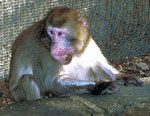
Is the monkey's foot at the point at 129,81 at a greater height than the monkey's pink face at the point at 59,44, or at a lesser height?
lesser

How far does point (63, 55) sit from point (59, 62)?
0.16m

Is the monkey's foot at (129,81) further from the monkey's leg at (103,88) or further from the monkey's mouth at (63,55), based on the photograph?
the monkey's mouth at (63,55)

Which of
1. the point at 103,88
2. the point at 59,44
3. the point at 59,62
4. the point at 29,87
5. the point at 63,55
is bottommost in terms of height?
the point at 29,87

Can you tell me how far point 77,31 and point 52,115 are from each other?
1259mm

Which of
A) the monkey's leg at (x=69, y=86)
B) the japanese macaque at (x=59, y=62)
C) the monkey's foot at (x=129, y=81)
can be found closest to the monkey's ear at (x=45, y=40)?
the japanese macaque at (x=59, y=62)

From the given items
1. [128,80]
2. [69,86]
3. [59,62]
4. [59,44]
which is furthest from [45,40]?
[128,80]

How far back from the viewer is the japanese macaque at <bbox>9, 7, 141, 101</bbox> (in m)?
4.73

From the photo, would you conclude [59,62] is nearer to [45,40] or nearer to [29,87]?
[45,40]

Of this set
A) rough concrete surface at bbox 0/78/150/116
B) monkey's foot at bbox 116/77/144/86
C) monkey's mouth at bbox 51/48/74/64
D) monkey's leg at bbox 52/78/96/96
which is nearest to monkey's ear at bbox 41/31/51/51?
monkey's mouth at bbox 51/48/74/64

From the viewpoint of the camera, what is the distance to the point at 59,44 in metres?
4.71

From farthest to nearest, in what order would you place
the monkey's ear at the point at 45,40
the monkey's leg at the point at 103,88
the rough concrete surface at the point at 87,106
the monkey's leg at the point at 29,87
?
the monkey's leg at the point at 29,87 → the monkey's ear at the point at 45,40 → the monkey's leg at the point at 103,88 → the rough concrete surface at the point at 87,106

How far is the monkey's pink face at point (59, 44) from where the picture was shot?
4.68m

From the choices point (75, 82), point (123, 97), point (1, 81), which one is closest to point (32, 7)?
point (1, 81)

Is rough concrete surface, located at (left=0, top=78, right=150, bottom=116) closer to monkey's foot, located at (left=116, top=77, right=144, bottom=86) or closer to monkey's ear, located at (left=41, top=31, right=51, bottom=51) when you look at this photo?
monkey's foot, located at (left=116, top=77, right=144, bottom=86)
